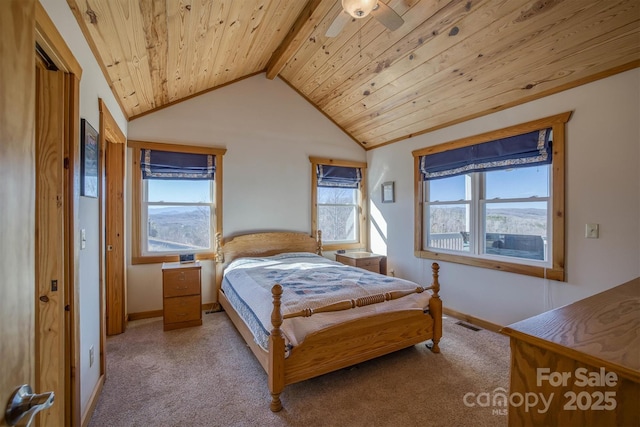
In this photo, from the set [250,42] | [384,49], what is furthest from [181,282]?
[384,49]

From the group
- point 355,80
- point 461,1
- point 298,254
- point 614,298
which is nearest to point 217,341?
point 298,254

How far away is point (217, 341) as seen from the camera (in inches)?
115

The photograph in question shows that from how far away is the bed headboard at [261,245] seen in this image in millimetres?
3857

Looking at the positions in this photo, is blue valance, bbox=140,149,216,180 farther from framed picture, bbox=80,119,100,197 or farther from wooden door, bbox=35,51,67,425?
wooden door, bbox=35,51,67,425

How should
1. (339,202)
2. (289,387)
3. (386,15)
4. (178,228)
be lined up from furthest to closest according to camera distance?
1. (339,202)
2. (178,228)
3. (289,387)
4. (386,15)

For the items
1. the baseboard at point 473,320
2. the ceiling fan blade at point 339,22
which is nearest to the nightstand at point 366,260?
the baseboard at point 473,320

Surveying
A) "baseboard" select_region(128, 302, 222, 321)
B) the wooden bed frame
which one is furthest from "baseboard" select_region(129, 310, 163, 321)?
the wooden bed frame

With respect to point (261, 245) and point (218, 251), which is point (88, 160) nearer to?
point (218, 251)

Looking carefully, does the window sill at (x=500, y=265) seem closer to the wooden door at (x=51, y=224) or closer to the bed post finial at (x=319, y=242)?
Answer: the bed post finial at (x=319, y=242)

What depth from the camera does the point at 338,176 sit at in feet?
15.6

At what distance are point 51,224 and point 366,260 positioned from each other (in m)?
3.57

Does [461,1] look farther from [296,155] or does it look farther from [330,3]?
[296,155]

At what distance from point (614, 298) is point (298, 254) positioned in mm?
3323

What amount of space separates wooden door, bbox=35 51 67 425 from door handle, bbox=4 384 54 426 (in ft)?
3.50
